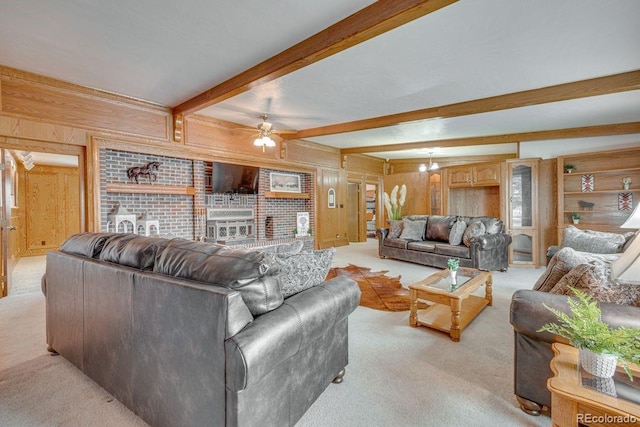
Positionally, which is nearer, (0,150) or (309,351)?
(309,351)

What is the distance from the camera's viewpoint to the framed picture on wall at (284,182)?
6.42 metres

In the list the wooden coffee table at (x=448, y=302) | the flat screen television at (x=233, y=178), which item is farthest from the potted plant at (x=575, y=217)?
the flat screen television at (x=233, y=178)

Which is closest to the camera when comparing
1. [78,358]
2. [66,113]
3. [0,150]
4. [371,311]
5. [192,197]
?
[78,358]

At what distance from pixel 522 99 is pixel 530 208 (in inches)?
98.3

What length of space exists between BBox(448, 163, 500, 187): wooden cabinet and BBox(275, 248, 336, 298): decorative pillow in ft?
17.7

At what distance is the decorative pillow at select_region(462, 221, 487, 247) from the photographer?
188 inches

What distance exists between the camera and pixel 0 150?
3.42 meters

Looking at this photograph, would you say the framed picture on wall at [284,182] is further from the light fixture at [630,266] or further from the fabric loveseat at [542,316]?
the light fixture at [630,266]

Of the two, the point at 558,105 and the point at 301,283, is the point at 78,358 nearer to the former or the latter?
the point at 301,283

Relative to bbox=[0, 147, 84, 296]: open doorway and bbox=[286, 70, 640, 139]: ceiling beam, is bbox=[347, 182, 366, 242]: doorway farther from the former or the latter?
bbox=[0, 147, 84, 296]: open doorway

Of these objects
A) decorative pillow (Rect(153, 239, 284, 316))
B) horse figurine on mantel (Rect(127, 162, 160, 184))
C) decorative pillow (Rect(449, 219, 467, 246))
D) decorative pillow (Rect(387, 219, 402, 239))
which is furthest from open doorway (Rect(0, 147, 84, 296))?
decorative pillow (Rect(449, 219, 467, 246))

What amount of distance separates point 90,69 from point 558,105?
6087mm

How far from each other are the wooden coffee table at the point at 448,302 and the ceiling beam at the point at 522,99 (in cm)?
238

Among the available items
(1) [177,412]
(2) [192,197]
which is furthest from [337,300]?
(2) [192,197]
